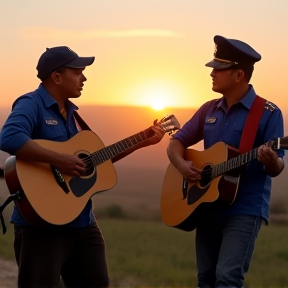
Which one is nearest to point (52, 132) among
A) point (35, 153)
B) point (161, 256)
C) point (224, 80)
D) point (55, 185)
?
point (35, 153)

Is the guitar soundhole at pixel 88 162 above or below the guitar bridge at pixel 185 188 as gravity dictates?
above

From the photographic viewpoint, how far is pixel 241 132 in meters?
5.14

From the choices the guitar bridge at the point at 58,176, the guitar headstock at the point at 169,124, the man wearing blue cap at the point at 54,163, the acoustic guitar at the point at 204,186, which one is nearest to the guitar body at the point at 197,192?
the acoustic guitar at the point at 204,186

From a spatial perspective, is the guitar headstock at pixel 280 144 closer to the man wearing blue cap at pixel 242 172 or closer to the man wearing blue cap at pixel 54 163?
the man wearing blue cap at pixel 242 172

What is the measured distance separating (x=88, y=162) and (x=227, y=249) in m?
1.03

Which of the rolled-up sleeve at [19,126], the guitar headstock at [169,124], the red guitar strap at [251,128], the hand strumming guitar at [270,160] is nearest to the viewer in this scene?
the hand strumming guitar at [270,160]

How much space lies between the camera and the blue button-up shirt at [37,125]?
496cm

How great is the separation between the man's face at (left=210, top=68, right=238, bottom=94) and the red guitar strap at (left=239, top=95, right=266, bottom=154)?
0.22 m

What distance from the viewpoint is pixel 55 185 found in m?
5.15

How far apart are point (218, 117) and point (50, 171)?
1.09 metres

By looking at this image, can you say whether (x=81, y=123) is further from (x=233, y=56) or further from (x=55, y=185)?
(x=233, y=56)

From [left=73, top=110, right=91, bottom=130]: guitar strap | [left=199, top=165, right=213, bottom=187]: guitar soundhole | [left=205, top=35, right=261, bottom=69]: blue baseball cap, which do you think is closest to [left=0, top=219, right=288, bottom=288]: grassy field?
[left=73, top=110, right=91, bottom=130]: guitar strap

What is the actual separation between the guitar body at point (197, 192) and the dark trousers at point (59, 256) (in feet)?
1.79

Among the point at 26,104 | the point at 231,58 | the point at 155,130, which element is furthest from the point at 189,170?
the point at 26,104
